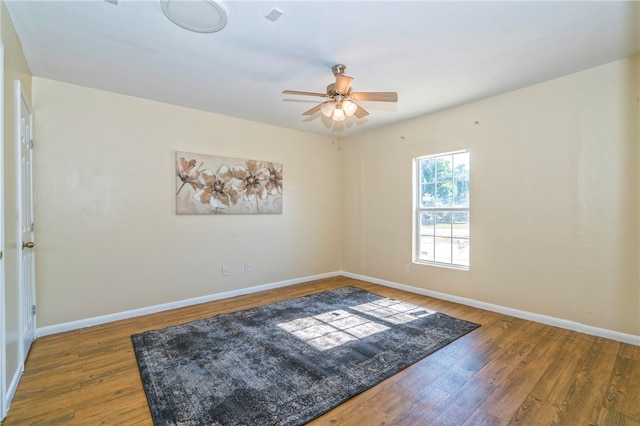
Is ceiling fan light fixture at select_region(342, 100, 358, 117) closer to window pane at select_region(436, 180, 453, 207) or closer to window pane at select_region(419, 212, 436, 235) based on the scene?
window pane at select_region(436, 180, 453, 207)

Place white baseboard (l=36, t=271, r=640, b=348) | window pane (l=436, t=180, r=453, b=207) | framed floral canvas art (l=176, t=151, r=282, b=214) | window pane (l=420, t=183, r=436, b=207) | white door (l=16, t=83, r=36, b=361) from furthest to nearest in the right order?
window pane (l=420, t=183, r=436, b=207), window pane (l=436, t=180, r=453, b=207), framed floral canvas art (l=176, t=151, r=282, b=214), white baseboard (l=36, t=271, r=640, b=348), white door (l=16, t=83, r=36, b=361)

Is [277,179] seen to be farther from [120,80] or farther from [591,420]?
[591,420]

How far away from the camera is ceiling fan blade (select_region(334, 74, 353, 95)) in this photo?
250 centimetres

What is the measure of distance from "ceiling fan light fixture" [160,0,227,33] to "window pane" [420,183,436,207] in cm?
331

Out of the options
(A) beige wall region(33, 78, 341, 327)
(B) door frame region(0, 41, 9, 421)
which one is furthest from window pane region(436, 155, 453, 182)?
(B) door frame region(0, 41, 9, 421)

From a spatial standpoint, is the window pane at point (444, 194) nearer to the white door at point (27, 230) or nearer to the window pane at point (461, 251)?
the window pane at point (461, 251)

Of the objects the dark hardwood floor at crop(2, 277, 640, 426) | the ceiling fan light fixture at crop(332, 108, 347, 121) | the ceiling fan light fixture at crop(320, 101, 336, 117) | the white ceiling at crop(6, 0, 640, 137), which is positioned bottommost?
the dark hardwood floor at crop(2, 277, 640, 426)

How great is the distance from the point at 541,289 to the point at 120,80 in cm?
493

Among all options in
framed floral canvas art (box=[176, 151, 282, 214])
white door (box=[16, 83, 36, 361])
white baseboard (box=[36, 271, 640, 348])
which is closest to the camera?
white door (box=[16, 83, 36, 361])

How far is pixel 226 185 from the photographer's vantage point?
422cm

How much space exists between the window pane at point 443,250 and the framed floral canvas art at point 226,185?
2.43m

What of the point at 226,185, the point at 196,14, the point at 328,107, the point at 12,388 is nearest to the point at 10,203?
the point at 12,388

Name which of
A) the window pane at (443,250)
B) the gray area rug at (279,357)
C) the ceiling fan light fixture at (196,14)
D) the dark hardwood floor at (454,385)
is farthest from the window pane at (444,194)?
the ceiling fan light fixture at (196,14)

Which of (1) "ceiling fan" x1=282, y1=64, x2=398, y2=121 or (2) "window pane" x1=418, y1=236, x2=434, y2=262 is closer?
(1) "ceiling fan" x1=282, y1=64, x2=398, y2=121
